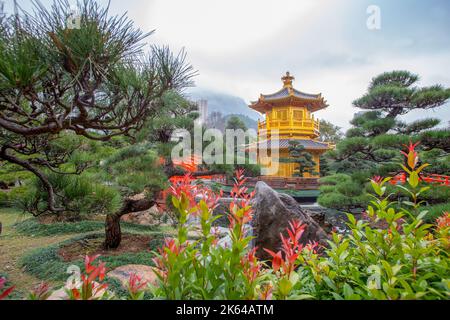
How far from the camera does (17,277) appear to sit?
2.65 metres

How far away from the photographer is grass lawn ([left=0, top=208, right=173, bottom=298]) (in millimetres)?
2605

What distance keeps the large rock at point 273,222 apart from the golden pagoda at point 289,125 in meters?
8.08

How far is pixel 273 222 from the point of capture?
10.6ft

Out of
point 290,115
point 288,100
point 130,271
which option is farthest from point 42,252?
point 288,100

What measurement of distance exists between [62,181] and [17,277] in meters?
1.46

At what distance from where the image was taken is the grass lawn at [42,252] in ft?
8.55

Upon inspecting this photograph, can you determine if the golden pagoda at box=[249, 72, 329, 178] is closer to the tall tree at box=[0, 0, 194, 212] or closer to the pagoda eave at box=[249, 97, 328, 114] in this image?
the pagoda eave at box=[249, 97, 328, 114]

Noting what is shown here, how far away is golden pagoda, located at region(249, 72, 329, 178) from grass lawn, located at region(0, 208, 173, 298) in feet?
28.4

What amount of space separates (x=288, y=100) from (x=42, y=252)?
12.2 metres

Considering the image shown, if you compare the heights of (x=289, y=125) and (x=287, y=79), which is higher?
(x=287, y=79)

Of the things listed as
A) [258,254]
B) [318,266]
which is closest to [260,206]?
[258,254]

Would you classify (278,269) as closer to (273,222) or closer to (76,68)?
(76,68)
